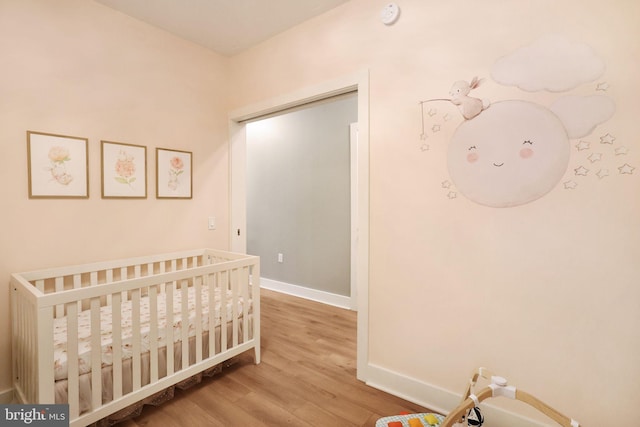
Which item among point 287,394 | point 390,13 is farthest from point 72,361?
point 390,13

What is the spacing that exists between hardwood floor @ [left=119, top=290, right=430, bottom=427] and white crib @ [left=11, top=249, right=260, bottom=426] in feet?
0.42

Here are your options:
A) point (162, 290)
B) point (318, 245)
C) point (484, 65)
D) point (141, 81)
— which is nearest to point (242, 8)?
point (141, 81)

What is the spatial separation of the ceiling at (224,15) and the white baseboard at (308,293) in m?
2.61

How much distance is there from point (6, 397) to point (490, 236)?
2.76 metres

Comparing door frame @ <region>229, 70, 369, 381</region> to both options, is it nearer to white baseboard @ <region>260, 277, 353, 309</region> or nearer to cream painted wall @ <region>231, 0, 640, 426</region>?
cream painted wall @ <region>231, 0, 640, 426</region>

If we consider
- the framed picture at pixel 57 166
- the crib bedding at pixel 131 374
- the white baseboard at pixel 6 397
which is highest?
the framed picture at pixel 57 166

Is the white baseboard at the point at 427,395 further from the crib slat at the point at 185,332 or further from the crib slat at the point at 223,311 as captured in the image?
the crib slat at the point at 185,332

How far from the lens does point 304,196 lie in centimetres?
370

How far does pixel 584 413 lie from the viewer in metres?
1.34

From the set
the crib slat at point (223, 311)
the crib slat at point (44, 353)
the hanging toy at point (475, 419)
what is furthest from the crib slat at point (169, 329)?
the hanging toy at point (475, 419)

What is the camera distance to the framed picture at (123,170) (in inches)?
81.4

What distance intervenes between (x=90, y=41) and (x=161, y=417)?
7.62 feet

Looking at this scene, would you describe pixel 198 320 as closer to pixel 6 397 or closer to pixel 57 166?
pixel 6 397

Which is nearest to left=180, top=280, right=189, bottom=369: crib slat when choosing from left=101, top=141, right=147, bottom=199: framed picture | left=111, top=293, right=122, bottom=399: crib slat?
left=111, top=293, right=122, bottom=399: crib slat
